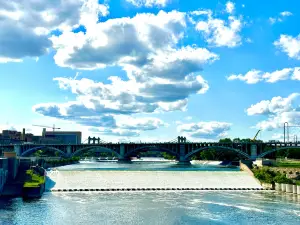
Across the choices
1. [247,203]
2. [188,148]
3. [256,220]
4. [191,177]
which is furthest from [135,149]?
[256,220]

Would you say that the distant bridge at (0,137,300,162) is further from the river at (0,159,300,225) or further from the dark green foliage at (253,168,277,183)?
the river at (0,159,300,225)

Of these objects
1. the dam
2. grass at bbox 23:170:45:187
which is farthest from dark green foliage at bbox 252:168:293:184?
grass at bbox 23:170:45:187

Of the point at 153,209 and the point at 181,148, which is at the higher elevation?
the point at 181,148

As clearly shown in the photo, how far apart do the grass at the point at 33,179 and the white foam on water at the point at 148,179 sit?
222 centimetres

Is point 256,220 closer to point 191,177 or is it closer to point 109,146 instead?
point 191,177

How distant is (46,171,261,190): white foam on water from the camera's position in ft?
254

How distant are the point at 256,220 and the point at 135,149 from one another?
466 ft

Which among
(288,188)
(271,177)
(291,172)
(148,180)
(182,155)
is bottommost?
(288,188)

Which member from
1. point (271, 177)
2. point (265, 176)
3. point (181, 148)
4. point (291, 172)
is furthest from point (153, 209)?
point (181, 148)

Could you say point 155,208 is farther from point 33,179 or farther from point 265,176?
point 265,176

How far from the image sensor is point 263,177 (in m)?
84.2

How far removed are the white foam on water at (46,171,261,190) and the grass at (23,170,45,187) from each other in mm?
2221

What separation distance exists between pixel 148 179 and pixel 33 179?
22.3 m

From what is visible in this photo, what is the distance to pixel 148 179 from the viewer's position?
82062mm
